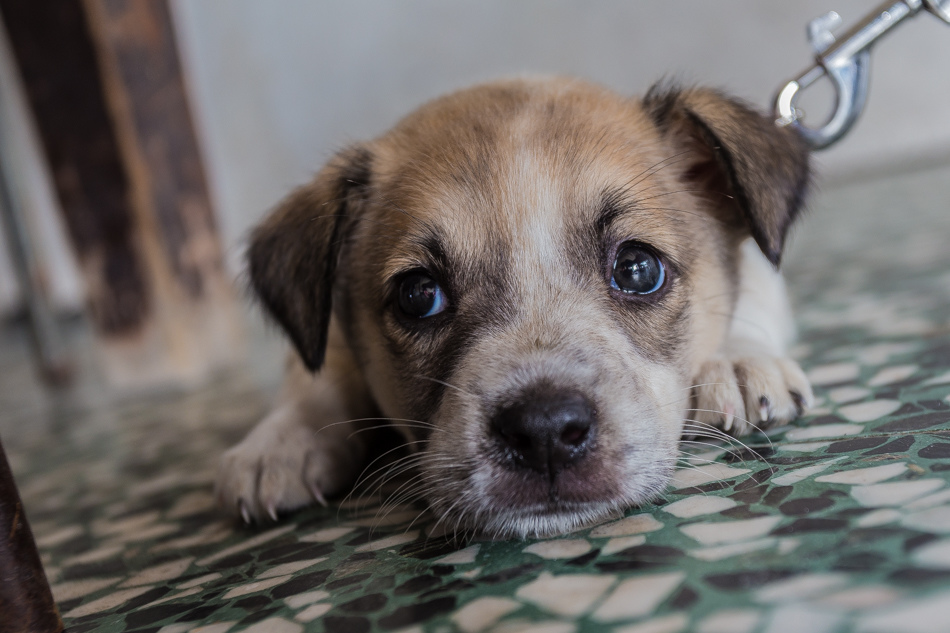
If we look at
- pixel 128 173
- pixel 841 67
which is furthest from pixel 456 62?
pixel 841 67

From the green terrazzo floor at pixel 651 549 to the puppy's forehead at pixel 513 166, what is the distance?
2.46ft

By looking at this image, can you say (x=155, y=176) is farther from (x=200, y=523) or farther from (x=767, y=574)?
(x=767, y=574)

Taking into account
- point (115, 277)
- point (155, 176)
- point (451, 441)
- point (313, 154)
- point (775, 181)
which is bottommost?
point (451, 441)

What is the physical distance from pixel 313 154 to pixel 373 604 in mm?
9966

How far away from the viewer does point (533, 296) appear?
209cm

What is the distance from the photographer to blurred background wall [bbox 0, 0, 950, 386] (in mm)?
9633

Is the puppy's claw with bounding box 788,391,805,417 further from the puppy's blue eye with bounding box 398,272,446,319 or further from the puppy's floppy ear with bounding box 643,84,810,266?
the puppy's blue eye with bounding box 398,272,446,319

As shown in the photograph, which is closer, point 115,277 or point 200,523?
point 200,523

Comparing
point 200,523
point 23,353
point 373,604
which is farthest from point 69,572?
point 23,353

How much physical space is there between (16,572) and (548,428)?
3.37 feet

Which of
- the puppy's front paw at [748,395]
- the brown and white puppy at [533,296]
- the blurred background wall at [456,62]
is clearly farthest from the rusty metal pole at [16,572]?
the blurred background wall at [456,62]

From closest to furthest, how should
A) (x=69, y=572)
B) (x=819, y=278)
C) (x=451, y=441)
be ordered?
(x=451, y=441) < (x=69, y=572) < (x=819, y=278)

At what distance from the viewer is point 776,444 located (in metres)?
2.08

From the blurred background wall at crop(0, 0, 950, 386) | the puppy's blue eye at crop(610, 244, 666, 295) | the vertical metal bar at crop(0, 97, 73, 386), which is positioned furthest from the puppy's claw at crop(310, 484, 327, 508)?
the blurred background wall at crop(0, 0, 950, 386)
